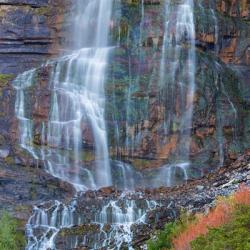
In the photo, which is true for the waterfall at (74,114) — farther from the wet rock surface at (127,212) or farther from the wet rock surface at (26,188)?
the wet rock surface at (127,212)

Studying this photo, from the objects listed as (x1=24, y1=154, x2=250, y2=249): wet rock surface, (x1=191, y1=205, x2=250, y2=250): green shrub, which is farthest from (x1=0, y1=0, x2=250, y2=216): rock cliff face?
(x1=191, y1=205, x2=250, y2=250): green shrub

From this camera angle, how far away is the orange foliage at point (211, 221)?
21.7 meters

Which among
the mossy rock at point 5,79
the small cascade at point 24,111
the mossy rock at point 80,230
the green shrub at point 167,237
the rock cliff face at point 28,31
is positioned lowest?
the mossy rock at point 80,230

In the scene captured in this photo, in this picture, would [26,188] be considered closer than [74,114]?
Yes

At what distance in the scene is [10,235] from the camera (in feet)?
90.9

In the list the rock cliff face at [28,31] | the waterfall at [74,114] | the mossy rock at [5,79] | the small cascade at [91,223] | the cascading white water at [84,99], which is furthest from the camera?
the rock cliff face at [28,31]

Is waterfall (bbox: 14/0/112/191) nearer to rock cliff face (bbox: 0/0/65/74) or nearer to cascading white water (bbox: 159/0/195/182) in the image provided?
rock cliff face (bbox: 0/0/65/74)

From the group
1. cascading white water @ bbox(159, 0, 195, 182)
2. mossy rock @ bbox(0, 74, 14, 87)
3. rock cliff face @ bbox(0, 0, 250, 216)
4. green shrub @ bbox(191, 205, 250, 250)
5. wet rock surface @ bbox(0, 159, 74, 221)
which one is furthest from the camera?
mossy rock @ bbox(0, 74, 14, 87)

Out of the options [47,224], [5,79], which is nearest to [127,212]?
[47,224]

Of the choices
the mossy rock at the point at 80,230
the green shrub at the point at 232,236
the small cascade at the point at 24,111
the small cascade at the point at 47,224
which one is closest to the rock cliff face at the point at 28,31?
the small cascade at the point at 24,111

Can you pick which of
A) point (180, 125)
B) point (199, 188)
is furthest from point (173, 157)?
point (199, 188)

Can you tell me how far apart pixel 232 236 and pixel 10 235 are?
12176mm

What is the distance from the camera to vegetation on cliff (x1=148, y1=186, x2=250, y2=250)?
19062 mm

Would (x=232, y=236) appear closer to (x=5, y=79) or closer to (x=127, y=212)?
(x=127, y=212)
